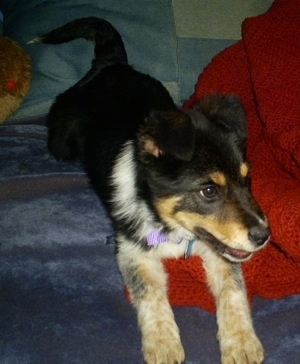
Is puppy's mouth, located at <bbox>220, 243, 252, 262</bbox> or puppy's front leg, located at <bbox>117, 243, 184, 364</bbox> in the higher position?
puppy's mouth, located at <bbox>220, 243, 252, 262</bbox>

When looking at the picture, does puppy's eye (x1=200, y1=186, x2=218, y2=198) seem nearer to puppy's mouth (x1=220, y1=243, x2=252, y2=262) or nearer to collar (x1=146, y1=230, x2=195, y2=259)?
puppy's mouth (x1=220, y1=243, x2=252, y2=262)

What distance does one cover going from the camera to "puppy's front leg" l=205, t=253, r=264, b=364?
1.84 m

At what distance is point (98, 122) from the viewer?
2.79m

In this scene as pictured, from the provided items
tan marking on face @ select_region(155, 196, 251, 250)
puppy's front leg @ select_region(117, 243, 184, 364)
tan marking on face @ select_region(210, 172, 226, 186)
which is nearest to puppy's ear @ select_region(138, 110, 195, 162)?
tan marking on face @ select_region(210, 172, 226, 186)

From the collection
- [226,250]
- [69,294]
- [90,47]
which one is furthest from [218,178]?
[90,47]

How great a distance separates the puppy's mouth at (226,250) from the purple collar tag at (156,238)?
9.6 inches

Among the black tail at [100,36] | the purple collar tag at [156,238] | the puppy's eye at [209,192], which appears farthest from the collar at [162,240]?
the black tail at [100,36]

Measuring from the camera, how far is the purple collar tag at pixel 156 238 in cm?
229

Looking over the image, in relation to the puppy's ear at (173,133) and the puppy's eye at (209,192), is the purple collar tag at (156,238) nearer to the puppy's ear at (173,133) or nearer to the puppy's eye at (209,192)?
the puppy's eye at (209,192)

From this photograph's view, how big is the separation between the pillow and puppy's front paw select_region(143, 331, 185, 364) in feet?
6.23

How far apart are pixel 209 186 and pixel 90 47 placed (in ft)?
5.72

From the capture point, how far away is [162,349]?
188cm

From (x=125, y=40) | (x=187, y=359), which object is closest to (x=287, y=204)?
(x=187, y=359)

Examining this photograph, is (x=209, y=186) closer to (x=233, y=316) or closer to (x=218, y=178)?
(x=218, y=178)
